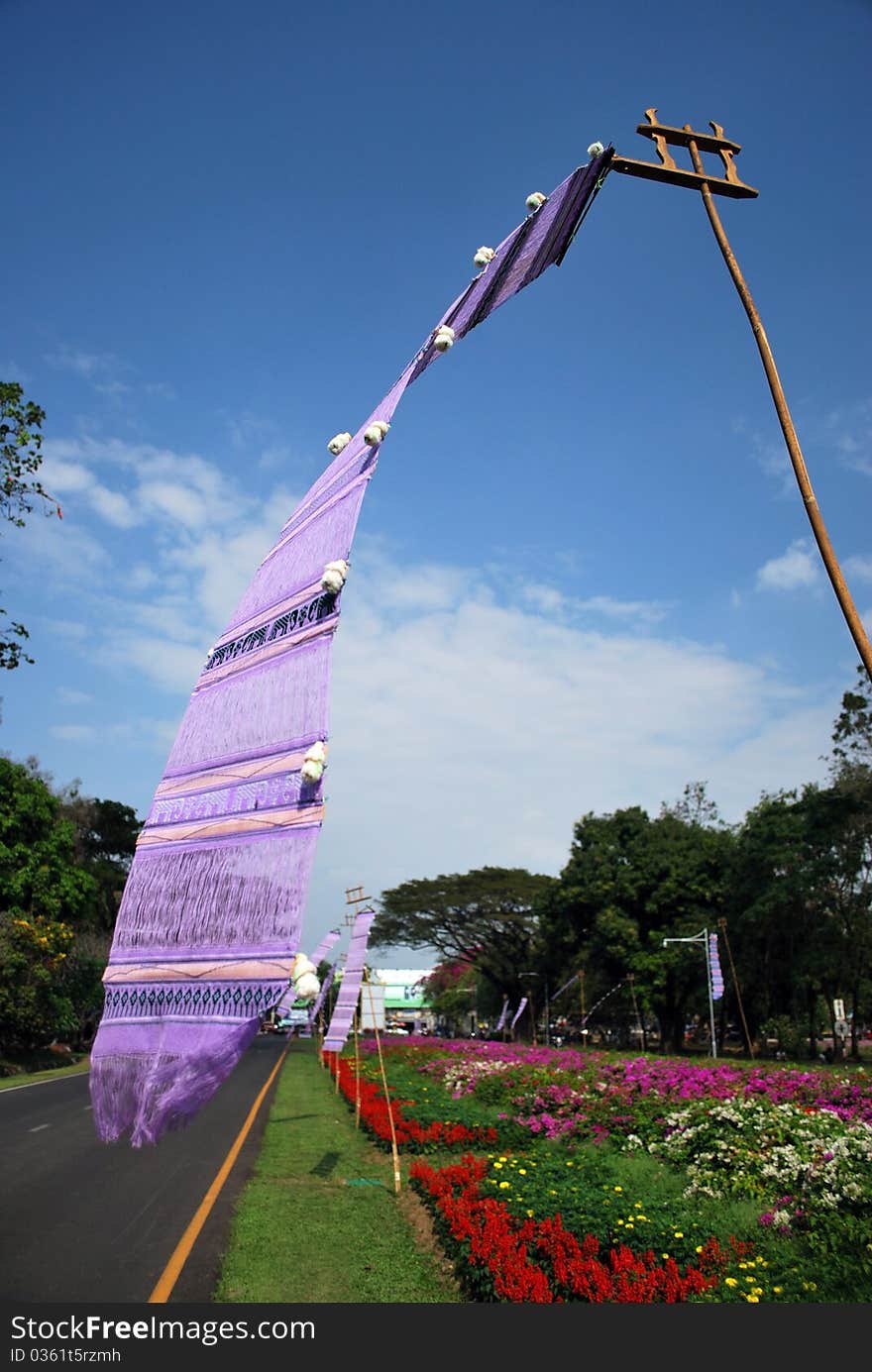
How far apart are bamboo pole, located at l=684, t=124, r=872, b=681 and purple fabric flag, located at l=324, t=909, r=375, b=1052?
8148 mm

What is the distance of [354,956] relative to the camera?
36.2ft

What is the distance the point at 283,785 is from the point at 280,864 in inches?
7.3

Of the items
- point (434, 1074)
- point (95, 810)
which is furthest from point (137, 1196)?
point (95, 810)

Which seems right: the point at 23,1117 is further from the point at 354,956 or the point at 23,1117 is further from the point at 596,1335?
the point at 596,1335

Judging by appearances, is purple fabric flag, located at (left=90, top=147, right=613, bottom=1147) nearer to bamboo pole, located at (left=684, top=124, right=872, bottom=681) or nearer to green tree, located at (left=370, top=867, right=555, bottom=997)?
bamboo pole, located at (left=684, top=124, right=872, bottom=681)

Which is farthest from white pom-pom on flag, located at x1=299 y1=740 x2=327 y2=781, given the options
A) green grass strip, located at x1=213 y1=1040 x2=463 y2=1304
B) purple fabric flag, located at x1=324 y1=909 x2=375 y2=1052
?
purple fabric flag, located at x1=324 y1=909 x2=375 y2=1052

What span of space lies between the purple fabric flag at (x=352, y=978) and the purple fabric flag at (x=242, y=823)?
840 centimetres

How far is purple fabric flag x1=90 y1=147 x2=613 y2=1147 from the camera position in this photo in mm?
1936

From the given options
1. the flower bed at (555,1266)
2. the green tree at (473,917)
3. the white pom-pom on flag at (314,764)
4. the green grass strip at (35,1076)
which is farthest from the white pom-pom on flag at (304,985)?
the green tree at (473,917)

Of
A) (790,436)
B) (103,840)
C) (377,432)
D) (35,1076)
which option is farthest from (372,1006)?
(103,840)

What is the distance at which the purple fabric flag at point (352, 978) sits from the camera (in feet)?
35.7

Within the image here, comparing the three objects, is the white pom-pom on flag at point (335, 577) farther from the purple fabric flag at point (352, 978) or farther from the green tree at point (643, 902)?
the green tree at point (643, 902)

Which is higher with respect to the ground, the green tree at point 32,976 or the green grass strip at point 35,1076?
the green tree at point 32,976

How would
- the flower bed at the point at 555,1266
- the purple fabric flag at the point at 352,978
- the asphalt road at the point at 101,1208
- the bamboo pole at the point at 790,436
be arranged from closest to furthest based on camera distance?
the bamboo pole at the point at 790,436, the flower bed at the point at 555,1266, the asphalt road at the point at 101,1208, the purple fabric flag at the point at 352,978
